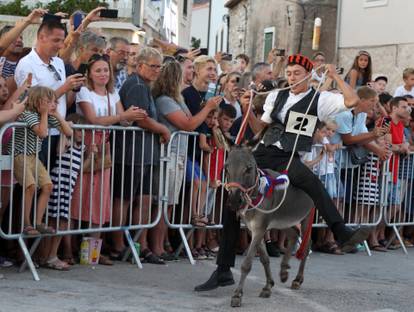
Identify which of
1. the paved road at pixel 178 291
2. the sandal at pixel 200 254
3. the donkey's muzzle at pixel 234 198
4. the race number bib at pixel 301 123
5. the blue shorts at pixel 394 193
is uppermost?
the race number bib at pixel 301 123

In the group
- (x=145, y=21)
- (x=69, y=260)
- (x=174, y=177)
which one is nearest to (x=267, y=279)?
(x=174, y=177)

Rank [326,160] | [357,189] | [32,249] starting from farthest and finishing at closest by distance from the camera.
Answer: [357,189] → [326,160] → [32,249]

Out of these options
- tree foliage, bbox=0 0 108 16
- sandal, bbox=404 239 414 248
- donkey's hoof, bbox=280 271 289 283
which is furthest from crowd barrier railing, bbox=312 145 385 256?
tree foliage, bbox=0 0 108 16

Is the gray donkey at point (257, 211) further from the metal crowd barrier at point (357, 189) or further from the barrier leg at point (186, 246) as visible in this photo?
the metal crowd barrier at point (357, 189)

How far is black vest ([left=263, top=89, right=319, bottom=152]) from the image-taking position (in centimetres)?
796

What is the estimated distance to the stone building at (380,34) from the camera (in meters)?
23.6

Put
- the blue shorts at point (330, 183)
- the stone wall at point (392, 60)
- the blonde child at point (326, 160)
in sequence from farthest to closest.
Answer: the stone wall at point (392, 60), the blue shorts at point (330, 183), the blonde child at point (326, 160)

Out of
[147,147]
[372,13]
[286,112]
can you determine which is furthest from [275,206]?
[372,13]

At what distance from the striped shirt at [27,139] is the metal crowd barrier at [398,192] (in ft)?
18.2

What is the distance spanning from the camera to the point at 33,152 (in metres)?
7.98

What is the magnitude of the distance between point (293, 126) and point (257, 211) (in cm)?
95

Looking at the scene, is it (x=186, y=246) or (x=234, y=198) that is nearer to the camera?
(x=234, y=198)

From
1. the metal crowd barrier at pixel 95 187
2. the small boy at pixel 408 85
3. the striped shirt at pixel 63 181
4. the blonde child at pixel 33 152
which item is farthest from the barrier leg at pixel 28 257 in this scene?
the small boy at pixel 408 85

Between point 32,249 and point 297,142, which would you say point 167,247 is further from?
point 297,142
